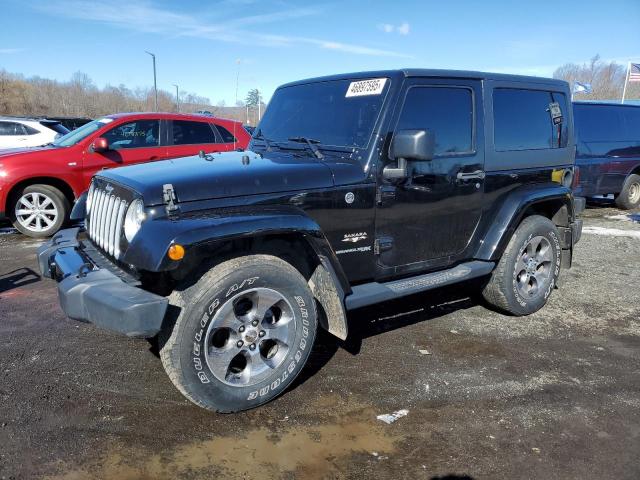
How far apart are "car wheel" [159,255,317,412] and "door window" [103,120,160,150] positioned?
226 inches

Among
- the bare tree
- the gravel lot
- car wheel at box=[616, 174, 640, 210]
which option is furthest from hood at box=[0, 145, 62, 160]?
the bare tree

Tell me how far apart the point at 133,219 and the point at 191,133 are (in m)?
5.74

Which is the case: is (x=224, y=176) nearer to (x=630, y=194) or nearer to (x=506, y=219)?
(x=506, y=219)

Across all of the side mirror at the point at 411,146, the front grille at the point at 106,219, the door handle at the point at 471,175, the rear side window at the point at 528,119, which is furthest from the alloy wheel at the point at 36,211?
the rear side window at the point at 528,119

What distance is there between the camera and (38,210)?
24.5 feet

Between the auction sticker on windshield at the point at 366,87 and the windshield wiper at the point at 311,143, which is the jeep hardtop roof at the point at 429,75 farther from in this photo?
the windshield wiper at the point at 311,143

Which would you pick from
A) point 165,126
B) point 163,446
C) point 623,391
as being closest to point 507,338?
point 623,391

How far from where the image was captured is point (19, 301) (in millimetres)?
4852

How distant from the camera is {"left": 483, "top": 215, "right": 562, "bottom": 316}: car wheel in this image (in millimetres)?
4469

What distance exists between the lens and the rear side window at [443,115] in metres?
3.70

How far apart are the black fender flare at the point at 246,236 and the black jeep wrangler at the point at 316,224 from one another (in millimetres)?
10

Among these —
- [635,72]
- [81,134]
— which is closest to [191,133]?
[81,134]

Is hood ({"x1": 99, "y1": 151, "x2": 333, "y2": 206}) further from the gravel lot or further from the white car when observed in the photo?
the white car

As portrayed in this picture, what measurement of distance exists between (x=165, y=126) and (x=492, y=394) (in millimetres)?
6668
